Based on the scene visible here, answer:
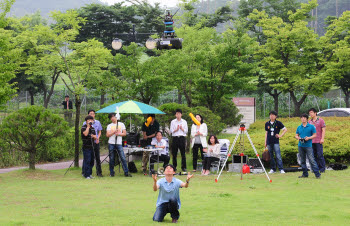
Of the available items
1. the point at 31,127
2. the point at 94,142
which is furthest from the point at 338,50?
the point at 31,127

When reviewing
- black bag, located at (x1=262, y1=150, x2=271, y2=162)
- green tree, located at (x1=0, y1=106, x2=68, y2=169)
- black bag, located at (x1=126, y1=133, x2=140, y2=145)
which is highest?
green tree, located at (x1=0, y1=106, x2=68, y2=169)

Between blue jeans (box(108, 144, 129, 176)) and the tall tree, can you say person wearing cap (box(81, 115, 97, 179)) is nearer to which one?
blue jeans (box(108, 144, 129, 176))

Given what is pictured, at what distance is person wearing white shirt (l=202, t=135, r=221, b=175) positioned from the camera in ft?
51.6

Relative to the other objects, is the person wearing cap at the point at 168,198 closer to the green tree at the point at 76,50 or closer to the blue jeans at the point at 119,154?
the blue jeans at the point at 119,154

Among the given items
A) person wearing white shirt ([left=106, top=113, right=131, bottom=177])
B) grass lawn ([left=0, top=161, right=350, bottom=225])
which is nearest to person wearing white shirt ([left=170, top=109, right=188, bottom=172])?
grass lawn ([left=0, top=161, right=350, bottom=225])

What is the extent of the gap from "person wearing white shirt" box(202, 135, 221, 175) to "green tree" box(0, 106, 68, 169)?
4.69m

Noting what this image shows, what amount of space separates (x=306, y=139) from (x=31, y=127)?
335 inches

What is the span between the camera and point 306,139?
13422 mm

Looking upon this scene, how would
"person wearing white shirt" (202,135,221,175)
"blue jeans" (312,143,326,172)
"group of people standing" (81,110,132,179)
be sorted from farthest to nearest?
"person wearing white shirt" (202,135,221,175)
"group of people standing" (81,110,132,179)
"blue jeans" (312,143,326,172)

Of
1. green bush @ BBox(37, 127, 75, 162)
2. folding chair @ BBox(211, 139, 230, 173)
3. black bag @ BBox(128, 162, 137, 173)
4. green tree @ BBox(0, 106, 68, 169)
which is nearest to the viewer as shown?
green tree @ BBox(0, 106, 68, 169)

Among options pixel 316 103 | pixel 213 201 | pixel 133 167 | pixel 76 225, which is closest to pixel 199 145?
pixel 133 167

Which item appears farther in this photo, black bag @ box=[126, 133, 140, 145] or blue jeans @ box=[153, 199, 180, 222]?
black bag @ box=[126, 133, 140, 145]

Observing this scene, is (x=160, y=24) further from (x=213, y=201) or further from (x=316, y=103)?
(x=213, y=201)

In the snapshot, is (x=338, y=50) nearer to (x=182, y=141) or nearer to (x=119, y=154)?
(x=182, y=141)
